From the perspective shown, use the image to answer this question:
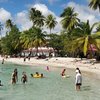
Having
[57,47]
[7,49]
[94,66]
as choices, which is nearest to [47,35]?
[57,47]

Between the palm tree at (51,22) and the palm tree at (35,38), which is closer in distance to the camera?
the palm tree at (35,38)

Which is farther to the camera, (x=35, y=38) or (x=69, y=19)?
(x=35, y=38)

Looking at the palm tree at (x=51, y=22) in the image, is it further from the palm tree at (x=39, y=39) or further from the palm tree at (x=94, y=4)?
the palm tree at (x=94, y=4)

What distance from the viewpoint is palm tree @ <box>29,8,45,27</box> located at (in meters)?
88.4

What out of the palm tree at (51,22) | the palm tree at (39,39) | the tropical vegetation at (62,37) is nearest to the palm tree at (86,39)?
the tropical vegetation at (62,37)

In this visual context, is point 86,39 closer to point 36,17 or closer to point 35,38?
point 35,38

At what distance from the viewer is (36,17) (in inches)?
3529

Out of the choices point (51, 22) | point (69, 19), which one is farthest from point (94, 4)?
point (51, 22)

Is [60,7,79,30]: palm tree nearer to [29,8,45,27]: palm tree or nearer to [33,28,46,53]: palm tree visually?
[33,28,46,53]: palm tree

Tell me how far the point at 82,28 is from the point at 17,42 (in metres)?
38.9

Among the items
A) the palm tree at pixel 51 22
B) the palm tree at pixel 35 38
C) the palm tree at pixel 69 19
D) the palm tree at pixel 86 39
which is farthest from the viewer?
the palm tree at pixel 51 22

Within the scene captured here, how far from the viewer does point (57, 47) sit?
79062 millimetres

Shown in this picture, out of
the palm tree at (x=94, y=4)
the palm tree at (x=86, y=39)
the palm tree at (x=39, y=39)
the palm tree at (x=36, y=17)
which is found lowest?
the palm tree at (x=86, y=39)

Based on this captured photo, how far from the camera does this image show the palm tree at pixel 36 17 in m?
88.4
